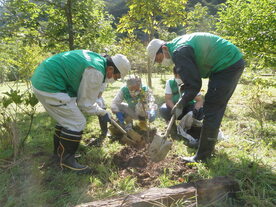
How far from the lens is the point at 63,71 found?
2.66 metres

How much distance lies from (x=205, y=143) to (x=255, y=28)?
3.33 meters

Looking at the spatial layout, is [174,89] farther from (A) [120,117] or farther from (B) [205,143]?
(B) [205,143]

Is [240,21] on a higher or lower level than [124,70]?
higher

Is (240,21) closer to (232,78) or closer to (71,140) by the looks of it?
(232,78)

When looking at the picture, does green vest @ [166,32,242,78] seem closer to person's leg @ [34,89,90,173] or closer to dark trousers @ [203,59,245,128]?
dark trousers @ [203,59,245,128]

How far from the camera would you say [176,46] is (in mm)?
2590

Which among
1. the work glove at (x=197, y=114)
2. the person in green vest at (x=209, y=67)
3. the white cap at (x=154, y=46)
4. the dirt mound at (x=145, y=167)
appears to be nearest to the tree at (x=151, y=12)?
the work glove at (x=197, y=114)

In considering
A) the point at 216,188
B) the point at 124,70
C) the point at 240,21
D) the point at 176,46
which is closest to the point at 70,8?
the point at 124,70

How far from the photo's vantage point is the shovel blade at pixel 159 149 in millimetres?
2821

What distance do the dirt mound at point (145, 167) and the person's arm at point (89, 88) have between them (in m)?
0.89

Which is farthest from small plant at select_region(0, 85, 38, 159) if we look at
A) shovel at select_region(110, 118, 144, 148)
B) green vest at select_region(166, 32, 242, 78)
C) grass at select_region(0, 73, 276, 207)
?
green vest at select_region(166, 32, 242, 78)

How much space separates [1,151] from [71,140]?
4.27 ft

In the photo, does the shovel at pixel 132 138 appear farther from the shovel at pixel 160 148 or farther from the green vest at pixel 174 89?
the green vest at pixel 174 89

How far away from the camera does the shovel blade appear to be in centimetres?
282
